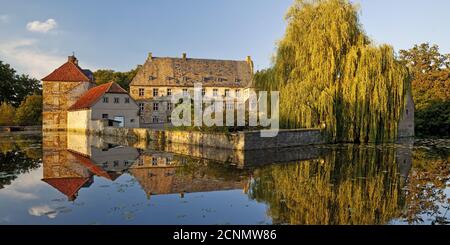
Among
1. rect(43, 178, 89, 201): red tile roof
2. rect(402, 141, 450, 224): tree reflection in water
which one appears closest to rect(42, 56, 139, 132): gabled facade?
rect(43, 178, 89, 201): red tile roof

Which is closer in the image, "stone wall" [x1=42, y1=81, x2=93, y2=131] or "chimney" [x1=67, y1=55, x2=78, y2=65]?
"stone wall" [x1=42, y1=81, x2=93, y2=131]

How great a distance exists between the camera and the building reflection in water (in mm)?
6711

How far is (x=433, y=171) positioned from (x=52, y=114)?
3996 centimetres

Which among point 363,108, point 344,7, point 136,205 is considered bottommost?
point 136,205

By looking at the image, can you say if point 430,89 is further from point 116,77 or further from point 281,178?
point 116,77

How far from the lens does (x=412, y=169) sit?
1169cm

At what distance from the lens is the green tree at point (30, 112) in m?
46.6

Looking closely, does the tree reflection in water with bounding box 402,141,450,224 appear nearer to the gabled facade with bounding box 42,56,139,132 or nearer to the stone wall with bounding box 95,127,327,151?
the stone wall with bounding box 95,127,327,151

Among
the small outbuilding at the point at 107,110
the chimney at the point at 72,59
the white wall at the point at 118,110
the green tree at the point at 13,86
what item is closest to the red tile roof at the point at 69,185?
the small outbuilding at the point at 107,110

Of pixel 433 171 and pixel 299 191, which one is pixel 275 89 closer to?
pixel 433 171

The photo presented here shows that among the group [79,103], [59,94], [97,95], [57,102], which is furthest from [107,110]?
[59,94]

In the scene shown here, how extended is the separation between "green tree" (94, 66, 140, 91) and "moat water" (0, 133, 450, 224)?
48.7 metres
